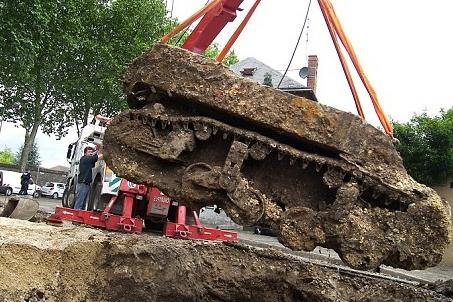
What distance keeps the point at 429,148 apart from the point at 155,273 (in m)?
15.1

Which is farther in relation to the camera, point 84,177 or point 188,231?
point 84,177

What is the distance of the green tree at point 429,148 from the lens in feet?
56.4

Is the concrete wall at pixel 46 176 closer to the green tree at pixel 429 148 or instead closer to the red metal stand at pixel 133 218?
the green tree at pixel 429 148

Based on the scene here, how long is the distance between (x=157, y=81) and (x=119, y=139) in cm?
51

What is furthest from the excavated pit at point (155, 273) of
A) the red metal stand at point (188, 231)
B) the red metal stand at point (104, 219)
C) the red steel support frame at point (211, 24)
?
the red metal stand at point (188, 231)

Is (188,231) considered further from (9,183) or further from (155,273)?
(9,183)

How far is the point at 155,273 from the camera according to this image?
13.1ft

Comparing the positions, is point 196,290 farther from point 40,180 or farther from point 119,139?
point 40,180

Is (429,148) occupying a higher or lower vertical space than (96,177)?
higher

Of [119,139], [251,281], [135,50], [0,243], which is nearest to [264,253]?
[251,281]

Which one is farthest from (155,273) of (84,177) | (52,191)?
(52,191)

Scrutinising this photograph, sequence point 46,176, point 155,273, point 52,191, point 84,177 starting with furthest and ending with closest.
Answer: point 46,176 → point 52,191 → point 84,177 → point 155,273

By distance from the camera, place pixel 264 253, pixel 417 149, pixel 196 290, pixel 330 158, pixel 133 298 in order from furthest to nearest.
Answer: pixel 417 149
pixel 264 253
pixel 196 290
pixel 330 158
pixel 133 298

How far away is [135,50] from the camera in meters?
27.0
